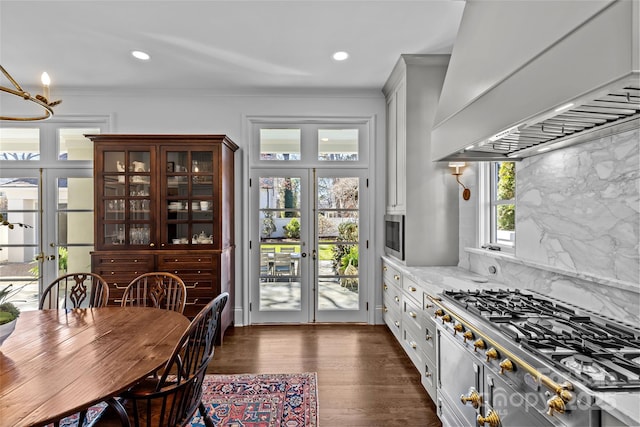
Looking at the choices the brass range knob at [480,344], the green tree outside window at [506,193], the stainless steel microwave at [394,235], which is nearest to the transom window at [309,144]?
the stainless steel microwave at [394,235]

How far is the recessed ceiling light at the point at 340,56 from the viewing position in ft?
10.4

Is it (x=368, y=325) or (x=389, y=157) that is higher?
(x=389, y=157)

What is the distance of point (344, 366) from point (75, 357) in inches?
81.3

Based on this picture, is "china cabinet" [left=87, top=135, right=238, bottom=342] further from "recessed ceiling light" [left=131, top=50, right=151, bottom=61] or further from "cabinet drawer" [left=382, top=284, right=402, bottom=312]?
"cabinet drawer" [left=382, top=284, right=402, bottom=312]

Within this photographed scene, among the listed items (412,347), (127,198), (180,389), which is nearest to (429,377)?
(412,347)

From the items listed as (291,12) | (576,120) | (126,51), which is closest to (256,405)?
(576,120)

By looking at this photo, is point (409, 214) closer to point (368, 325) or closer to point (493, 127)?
point (368, 325)

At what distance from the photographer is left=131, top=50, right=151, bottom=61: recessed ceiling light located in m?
3.14

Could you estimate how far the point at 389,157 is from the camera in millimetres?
3996

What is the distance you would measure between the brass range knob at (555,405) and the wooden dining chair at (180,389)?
1.31 meters

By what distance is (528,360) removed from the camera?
1.21 meters

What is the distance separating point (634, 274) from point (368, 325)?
2.89 metres

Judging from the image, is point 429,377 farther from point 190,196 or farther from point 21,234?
point 21,234

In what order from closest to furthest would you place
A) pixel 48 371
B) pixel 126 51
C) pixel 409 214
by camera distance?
1. pixel 48 371
2. pixel 126 51
3. pixel 409 214
